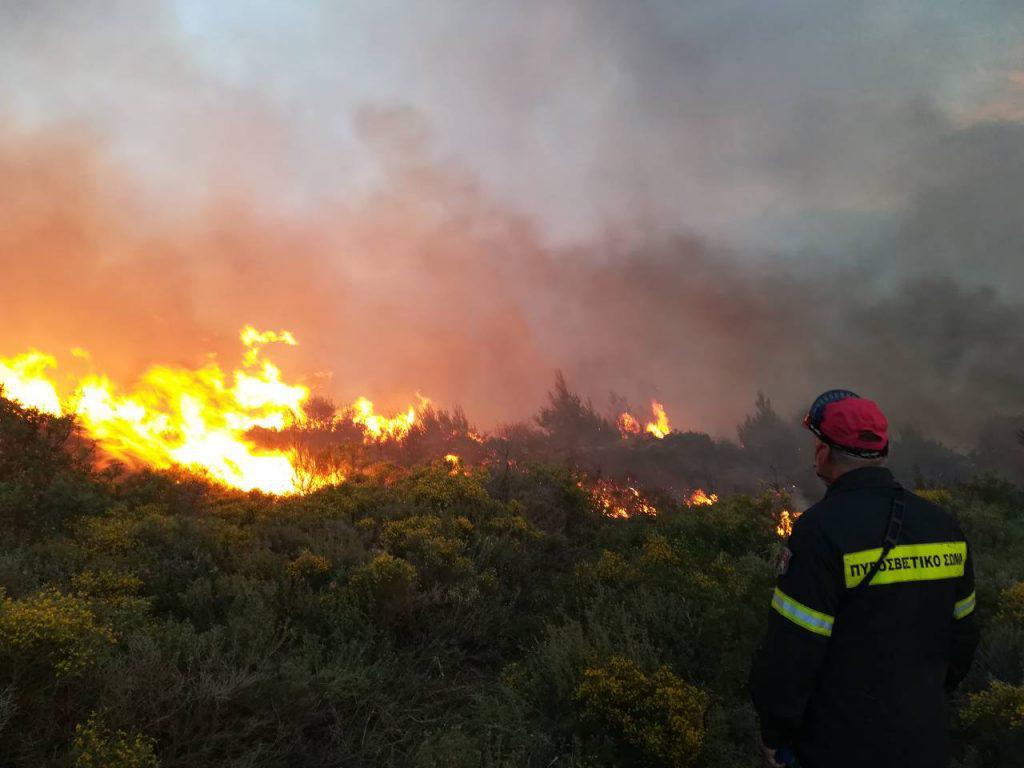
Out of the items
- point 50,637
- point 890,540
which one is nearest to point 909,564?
point 890,540

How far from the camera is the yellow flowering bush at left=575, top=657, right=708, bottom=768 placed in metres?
4.25

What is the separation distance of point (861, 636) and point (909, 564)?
392 millimetres

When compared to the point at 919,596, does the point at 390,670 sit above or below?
below

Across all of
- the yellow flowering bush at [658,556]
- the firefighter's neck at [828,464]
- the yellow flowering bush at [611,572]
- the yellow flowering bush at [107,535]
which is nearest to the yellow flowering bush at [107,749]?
the firefighter's neck at [828,464]

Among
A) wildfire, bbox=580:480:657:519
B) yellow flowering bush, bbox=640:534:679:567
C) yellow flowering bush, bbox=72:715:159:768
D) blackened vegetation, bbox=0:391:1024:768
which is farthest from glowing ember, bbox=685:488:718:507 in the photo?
yellow flowering bush, bbox=72:715:159:768

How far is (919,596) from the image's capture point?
2430 millimetres

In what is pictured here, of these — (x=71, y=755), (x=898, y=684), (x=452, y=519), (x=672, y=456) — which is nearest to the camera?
(x=898, y=684)

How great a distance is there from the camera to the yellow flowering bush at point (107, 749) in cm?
344

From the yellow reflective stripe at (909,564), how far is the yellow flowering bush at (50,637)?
5178mm

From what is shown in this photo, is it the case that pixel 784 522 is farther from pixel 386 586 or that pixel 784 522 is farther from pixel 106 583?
pixel 106 583

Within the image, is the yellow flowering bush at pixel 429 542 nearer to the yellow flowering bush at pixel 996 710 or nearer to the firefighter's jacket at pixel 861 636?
the yellow flowering bush at pixel 996 710

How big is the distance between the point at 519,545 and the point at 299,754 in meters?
6.20

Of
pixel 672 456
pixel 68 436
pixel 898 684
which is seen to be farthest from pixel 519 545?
pixel 672 456

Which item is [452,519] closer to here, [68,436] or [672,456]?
[68,436]
